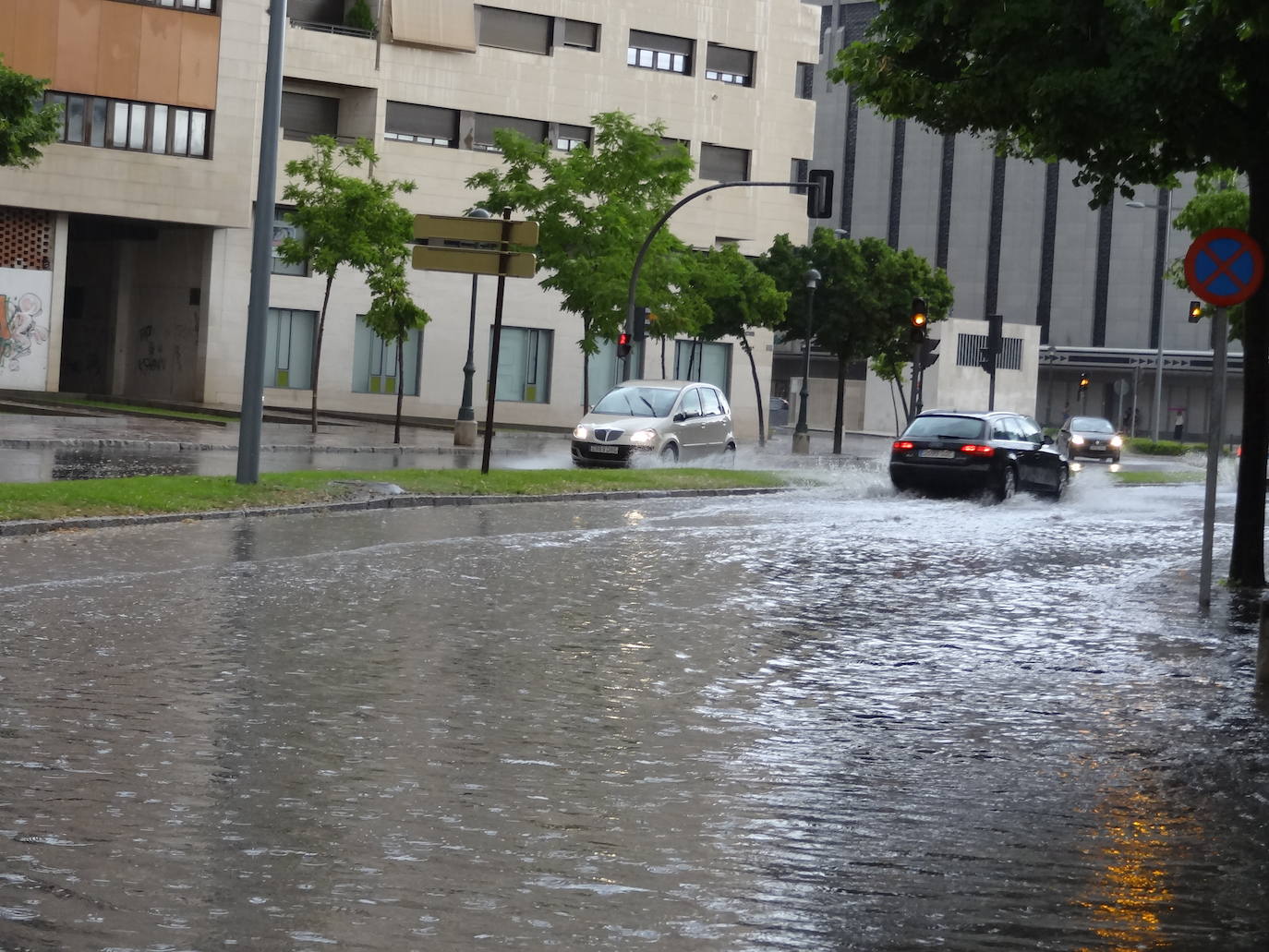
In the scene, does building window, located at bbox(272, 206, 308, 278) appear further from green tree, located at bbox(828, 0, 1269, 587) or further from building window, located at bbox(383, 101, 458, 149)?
green tree, located at bbox(828, 0, 1269, 587)

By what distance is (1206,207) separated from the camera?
106 ft

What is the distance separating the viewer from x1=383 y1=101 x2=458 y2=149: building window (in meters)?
55.4

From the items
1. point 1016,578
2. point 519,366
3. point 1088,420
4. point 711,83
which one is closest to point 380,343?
point 519,366

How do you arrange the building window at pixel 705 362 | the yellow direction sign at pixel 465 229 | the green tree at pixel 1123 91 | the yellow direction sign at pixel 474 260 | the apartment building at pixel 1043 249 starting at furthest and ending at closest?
the apartment building at pixel 1043 249, the building window at pixel 705 362, the yellow direction sign at pixel 465 229, the yellow direction sign at pixel 474 260, the green tree at pixel 1123 91

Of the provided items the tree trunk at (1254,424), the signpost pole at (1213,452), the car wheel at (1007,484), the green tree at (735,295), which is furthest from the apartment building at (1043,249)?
the tree trunk at (1254,424)

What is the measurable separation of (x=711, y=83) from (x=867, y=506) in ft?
125

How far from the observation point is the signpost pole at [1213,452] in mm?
13938

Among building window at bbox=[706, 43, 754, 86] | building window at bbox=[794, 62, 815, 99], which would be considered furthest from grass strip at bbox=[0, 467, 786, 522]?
building window at bbox=[794, 62, 815, 99]

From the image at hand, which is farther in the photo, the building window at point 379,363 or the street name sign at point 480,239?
the building window at point 379,363

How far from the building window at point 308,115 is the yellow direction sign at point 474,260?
30.1 m

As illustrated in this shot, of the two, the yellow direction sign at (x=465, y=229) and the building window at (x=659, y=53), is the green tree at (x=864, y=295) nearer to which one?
the building window at (x=659, y=53)

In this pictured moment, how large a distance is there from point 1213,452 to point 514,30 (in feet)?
150

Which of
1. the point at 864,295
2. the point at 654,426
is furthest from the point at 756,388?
the point at 654,426

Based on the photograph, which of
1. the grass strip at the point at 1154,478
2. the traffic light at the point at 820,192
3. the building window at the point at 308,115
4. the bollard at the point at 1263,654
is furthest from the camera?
the building window at the point at 308,115
